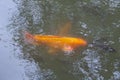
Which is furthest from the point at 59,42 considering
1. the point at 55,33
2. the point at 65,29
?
the point at 65,29

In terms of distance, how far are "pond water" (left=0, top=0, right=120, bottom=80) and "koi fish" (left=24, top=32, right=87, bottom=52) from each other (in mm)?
72

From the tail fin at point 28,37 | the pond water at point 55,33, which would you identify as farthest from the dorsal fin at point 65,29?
the tail fin at point 28,37

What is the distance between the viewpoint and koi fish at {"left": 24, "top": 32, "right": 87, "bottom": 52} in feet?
15.7

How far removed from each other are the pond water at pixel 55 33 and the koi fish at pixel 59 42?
0.24 ft

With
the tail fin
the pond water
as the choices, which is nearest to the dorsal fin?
the pond water

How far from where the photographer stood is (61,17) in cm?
539

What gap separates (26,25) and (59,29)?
1.61 ft

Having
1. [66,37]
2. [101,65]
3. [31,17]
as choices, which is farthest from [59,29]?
[101,65]

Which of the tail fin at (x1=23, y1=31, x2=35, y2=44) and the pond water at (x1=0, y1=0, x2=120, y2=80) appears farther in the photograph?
the tail fin at (x1=23, y1=31, x2=35, y2=44)

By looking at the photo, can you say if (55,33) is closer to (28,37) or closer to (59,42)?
(59,42)

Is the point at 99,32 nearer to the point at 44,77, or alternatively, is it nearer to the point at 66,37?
the point at 66,37

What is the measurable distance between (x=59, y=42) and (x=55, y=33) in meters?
0.24

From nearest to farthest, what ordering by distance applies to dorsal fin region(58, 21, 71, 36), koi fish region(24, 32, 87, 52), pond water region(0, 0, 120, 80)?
pond water region(0, 0, 120, 80)
koi fish region(24, 32, 87, 52)
dorsal fin region(58, 21, 71, 36)

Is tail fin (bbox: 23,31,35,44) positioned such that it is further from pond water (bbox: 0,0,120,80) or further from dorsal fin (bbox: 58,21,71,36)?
dorsal fin (bbox: 58,21,71,36)
